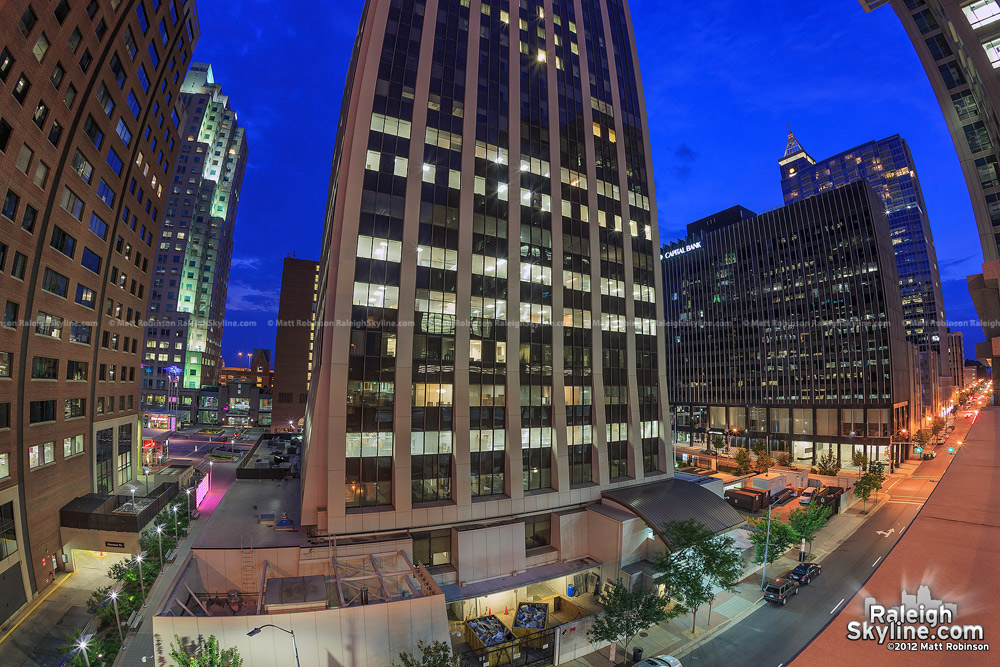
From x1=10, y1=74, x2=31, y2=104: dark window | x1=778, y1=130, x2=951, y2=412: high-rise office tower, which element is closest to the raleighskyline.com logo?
x1=10, y1=74, x2=31, y2=104: dark window

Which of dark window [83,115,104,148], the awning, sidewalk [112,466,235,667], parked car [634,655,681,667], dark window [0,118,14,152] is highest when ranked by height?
dark window [83,115,104,148]

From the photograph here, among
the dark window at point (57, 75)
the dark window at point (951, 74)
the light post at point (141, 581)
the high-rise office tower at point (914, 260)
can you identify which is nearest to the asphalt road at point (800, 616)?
the dark window at point (951, 74)

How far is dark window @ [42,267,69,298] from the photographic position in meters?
37.4

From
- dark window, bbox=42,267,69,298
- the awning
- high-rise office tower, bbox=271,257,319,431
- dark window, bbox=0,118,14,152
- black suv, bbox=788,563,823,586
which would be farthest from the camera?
high-rise office tower, bbox=271,257,319,431

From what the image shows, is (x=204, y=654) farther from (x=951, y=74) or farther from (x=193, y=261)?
(x=193, y=261)

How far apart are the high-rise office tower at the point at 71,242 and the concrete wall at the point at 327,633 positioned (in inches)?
795

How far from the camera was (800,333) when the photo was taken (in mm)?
114188

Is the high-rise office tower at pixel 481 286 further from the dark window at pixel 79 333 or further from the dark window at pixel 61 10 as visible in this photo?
the dark window at pixel 79 333

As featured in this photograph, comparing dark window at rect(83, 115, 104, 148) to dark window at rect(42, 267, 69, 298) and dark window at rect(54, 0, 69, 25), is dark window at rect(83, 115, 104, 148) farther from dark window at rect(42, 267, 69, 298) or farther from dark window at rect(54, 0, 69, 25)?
dark window at rect(42, 267, 69, 298)

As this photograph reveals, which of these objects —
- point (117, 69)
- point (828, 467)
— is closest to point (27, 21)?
point (117, 69)

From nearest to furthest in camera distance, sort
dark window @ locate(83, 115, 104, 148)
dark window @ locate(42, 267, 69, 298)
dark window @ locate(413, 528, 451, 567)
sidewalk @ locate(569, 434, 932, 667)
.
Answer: sidewalk @ locate(569, 434, 932, 667), dark window @ locate(413, 528, 451, 567), dark window @ locate(42, 267, 69, 298), dark window @ locate(83, 115, 104, 148)

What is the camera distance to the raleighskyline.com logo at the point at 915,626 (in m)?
4.02

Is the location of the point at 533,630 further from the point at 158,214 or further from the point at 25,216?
the point at 158,214

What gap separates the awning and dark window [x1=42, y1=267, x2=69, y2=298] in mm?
53215
